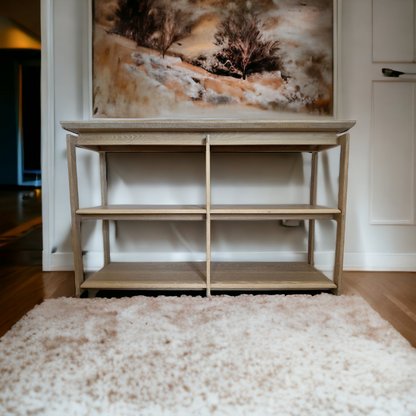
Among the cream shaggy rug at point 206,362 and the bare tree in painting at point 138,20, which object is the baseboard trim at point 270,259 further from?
the bare tree in painting at point 138,20

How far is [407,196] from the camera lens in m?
1.84

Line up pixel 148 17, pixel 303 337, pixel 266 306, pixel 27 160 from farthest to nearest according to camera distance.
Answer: pixel 27 160, pixel 148 17, pixel 266 306, pixel 303 337

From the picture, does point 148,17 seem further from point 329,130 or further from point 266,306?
point 266,306

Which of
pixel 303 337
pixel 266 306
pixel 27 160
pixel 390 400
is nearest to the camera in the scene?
pixel 390 400

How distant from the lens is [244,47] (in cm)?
173

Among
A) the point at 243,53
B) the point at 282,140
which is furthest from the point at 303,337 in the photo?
the point at 243,53

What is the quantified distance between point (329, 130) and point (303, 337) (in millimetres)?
901

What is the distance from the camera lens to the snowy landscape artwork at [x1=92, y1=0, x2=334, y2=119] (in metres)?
1.72

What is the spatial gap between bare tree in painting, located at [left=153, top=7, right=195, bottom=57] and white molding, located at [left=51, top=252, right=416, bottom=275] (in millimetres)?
1228

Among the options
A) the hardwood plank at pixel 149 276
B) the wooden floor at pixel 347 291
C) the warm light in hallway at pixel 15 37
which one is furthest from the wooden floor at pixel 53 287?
the warm light in hallway at pixel 15 37

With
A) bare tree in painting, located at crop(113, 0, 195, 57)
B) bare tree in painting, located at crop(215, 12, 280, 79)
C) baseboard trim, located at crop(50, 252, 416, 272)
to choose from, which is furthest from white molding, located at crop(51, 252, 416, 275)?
bare tree in painting, located at crop(113, 0, 195, 57)

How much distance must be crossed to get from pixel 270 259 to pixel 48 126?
5.11 ft

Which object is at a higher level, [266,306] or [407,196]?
[407,196]

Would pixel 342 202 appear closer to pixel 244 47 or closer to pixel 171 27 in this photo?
pixel 244 47
